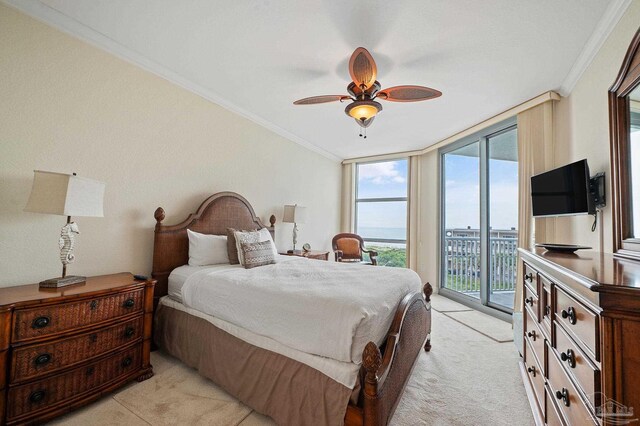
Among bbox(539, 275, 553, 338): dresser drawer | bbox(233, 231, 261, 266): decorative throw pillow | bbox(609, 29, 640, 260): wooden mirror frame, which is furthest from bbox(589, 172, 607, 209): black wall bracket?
bbox(233, 231, 261, 266): decorative throw pillow

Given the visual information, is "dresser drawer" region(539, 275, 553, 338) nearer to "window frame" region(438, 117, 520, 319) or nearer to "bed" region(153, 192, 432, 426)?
"bed" region(153, 192, 432, 426)

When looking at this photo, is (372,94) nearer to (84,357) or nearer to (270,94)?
(270,94)

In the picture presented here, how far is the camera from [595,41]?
6.66ft

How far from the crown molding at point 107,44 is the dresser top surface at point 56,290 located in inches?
75.9

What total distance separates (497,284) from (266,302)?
3666 mm

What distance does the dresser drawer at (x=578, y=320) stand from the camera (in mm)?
857

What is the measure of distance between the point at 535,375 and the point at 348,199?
14.6ft

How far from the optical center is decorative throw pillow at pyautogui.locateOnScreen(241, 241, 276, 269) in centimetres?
262

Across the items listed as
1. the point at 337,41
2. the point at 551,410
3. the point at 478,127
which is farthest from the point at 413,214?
the point at 551,410

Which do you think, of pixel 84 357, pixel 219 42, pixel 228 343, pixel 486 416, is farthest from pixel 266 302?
pixel 219 42

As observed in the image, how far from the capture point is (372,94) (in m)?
2.24

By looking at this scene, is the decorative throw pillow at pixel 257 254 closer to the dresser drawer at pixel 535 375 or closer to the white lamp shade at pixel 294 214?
the white lamp shade at pixel 294 214

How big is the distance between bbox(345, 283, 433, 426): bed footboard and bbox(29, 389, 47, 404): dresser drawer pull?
1.75 metres

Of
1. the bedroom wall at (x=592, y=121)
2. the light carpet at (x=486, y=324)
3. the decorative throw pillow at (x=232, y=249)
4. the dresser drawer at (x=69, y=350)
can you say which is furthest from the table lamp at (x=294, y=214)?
the bedroom wall at (x=592, y=121)
